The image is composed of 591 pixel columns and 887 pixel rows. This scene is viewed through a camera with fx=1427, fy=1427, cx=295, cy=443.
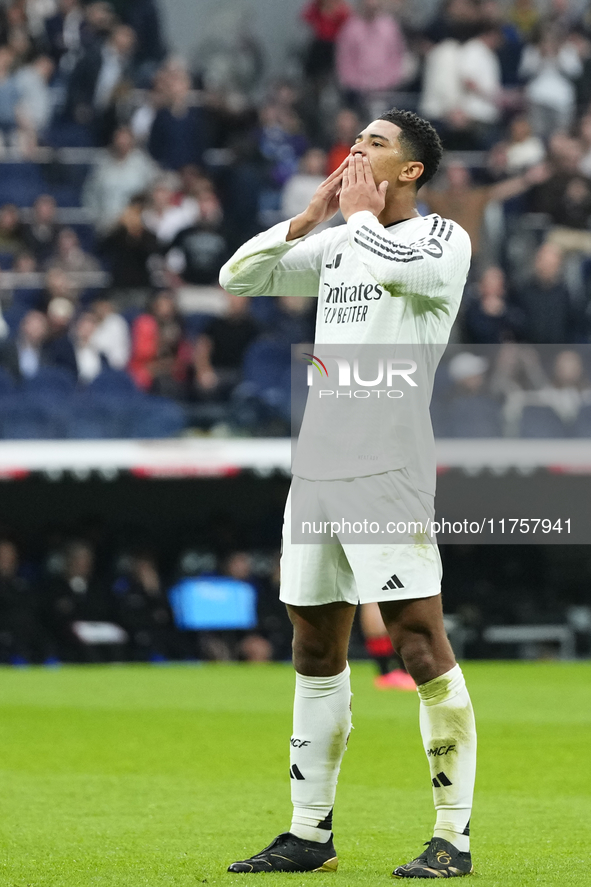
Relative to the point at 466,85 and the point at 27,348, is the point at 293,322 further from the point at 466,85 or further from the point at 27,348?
the point at 466,85

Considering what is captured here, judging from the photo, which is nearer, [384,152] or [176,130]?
[384,152]

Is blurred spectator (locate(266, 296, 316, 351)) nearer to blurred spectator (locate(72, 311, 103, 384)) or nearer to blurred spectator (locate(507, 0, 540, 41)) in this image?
blurred spectator (locate(72, 311, 103, 384))

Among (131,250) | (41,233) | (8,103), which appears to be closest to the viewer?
(131,250)

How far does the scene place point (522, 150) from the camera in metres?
17.2

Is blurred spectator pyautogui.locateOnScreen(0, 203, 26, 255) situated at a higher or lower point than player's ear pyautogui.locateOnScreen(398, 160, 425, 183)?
lower

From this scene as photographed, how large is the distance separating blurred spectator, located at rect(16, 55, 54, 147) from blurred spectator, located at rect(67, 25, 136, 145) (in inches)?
12.5

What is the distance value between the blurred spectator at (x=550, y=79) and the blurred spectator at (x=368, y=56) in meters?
1.68

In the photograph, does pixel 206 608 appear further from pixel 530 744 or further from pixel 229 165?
pixel 530 744

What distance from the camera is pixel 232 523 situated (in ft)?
50.6

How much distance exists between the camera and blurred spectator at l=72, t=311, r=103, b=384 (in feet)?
46.8

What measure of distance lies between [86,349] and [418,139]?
33.1ft

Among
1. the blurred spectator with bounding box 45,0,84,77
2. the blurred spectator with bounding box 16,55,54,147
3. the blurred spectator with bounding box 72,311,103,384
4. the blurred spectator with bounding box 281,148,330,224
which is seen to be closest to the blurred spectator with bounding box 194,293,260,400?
the blurred spectator with bounding box 72,311,103,384

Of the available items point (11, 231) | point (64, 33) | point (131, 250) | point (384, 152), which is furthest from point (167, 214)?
point (384, 152)

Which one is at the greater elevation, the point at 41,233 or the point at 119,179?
the point at 119,179
